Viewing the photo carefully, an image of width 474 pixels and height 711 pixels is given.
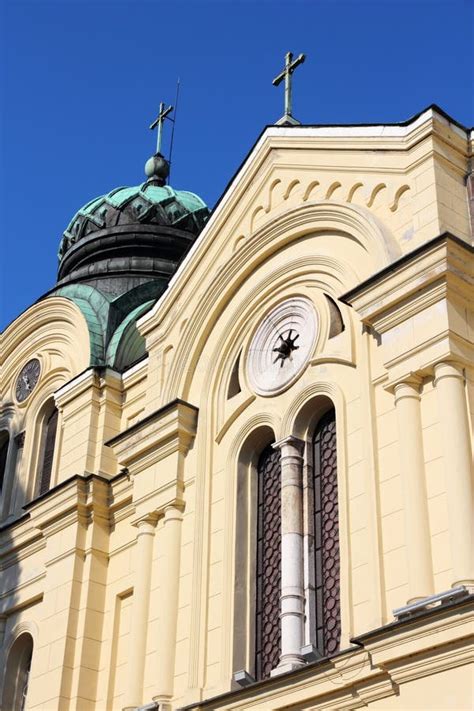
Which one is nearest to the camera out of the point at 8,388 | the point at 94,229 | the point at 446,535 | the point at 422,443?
the point at 446,535

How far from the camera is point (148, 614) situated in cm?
1516

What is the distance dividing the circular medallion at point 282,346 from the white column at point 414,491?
7.81ft

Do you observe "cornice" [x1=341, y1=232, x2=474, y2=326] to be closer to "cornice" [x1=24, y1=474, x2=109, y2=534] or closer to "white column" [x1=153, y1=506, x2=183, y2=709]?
"white column" [x1=153, y1=506, x2=183, y2=709]

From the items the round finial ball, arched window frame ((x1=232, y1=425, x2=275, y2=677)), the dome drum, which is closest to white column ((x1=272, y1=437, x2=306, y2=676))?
arched window frame ((x1=232, y1=425, x2=275, y2=677))

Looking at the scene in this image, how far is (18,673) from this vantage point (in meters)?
18.0

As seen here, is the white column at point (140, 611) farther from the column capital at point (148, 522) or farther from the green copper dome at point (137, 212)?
the green copper dome at point (137, 212)

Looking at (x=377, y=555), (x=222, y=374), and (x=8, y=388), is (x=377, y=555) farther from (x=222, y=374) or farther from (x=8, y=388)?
(x=8, y=388)

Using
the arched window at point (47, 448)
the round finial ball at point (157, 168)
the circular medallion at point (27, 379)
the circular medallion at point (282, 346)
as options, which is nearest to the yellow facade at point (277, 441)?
the circular medallion at point (282, 346)

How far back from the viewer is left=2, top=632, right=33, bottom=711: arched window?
17641 millimetres

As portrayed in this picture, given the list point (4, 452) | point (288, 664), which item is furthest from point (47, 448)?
point (288, 664)

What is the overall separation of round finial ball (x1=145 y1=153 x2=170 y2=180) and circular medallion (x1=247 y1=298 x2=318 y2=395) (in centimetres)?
1087

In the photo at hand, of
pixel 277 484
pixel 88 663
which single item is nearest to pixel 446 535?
pixel 277 484

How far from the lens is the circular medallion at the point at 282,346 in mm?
14773

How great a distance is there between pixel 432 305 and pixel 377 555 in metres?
2.80
